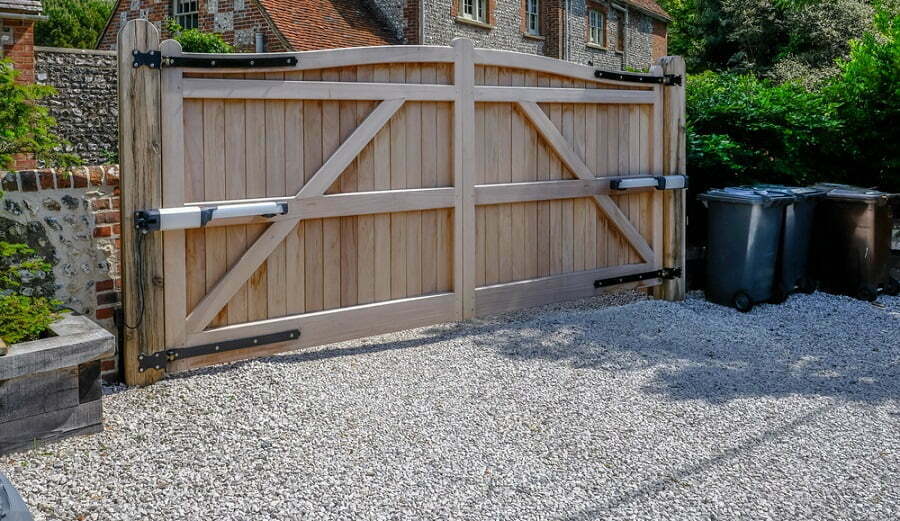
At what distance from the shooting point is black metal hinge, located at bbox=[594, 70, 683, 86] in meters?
7.46

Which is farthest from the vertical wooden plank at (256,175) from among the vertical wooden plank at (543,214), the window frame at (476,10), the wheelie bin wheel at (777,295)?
the window frame at (476,10)

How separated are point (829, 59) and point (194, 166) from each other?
1177 inches

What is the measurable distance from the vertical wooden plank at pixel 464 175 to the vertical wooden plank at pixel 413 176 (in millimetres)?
298

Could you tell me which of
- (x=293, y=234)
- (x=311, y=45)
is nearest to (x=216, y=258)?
(x=293, y=234)

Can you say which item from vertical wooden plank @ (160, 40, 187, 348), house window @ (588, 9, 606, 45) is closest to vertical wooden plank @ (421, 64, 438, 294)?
vertical wooden plank @ (160, 40, 187, 348)

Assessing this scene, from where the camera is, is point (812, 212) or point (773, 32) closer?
point (812, 212)

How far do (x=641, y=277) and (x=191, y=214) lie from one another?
438 centimetres

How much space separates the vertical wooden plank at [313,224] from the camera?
19.0 feet

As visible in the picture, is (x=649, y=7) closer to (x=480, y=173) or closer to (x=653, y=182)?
(x=653, y=182)

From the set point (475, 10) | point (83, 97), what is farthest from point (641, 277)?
point (475, 10)

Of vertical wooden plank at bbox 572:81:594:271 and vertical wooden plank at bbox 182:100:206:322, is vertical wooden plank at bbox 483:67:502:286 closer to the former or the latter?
vertical wooden plank at bbox 572:81:594:271

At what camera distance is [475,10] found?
24594 mm

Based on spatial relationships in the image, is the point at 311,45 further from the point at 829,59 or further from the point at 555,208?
the point at 829,59

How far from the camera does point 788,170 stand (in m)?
9.38
